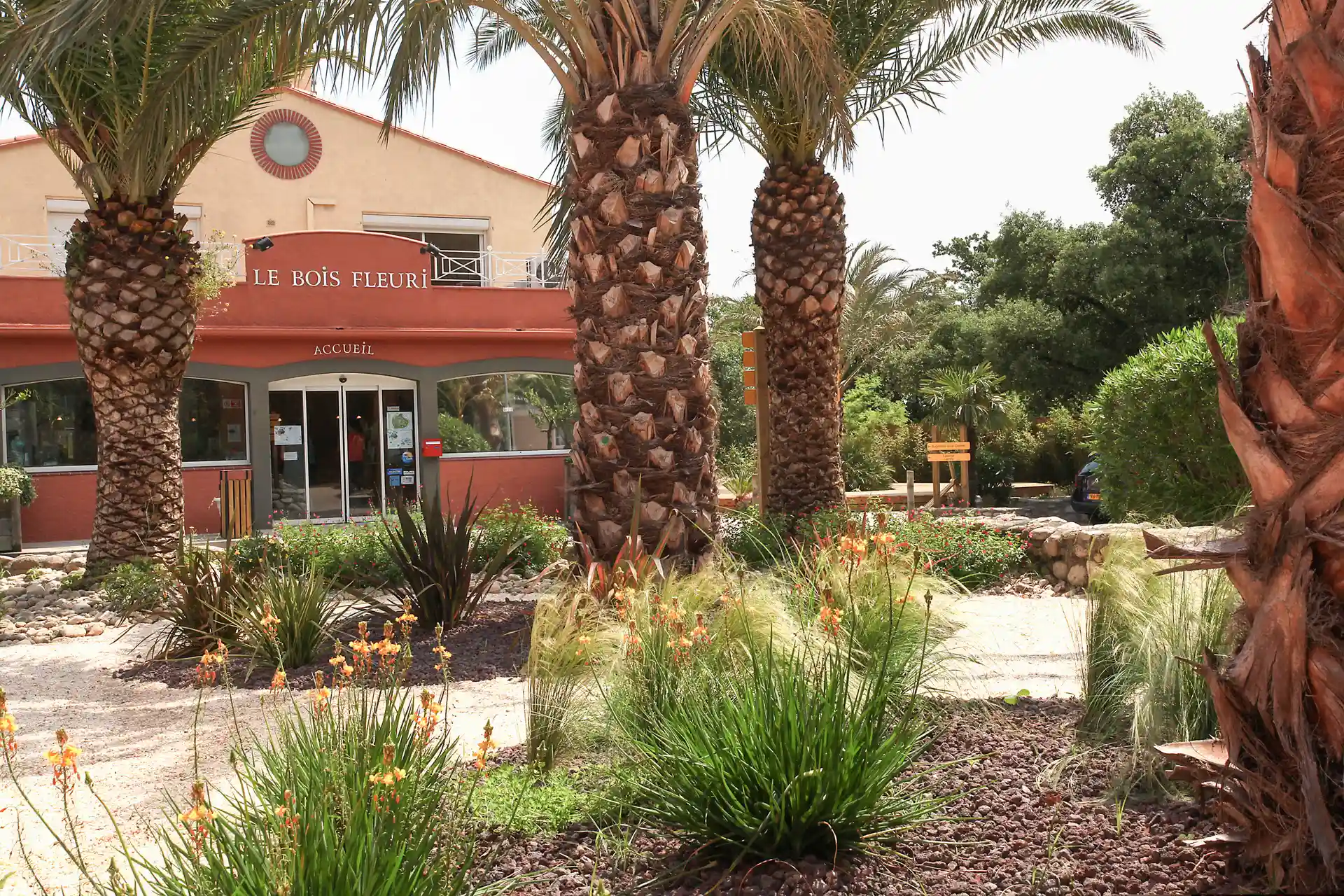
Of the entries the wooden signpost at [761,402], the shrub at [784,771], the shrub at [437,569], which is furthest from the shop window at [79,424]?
the shrub at [784,771]

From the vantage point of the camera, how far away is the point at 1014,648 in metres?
6.80

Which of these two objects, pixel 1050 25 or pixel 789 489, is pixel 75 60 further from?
pixel 1050 25

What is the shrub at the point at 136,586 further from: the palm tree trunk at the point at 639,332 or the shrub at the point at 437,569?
the palm tree trunk at the point at 639,332

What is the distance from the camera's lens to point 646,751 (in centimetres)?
346

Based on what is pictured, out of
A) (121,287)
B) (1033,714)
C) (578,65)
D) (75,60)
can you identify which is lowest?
(1033,714)

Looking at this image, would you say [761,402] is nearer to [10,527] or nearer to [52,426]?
[10,527]

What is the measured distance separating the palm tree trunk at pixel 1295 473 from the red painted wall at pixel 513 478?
1866 cm

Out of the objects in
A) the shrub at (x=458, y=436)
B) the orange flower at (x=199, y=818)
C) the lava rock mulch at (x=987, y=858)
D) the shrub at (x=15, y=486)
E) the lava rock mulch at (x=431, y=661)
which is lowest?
the lava rock mulch at (x=431, y=661)

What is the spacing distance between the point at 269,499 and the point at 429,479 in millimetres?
2826

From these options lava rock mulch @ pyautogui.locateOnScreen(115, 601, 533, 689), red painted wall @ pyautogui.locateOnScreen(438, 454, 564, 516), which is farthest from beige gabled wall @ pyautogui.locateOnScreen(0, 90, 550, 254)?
lava rock mulch @ pyautogui.locateOnScreen(115, 601, 533, 689)

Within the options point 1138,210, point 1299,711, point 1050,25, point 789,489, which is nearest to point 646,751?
point 1299,711

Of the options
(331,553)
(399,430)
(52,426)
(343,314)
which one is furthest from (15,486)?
(331,553)

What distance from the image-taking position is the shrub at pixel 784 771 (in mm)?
3184

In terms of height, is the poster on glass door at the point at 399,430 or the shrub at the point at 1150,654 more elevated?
the poster on glass door at the point at 399,430
